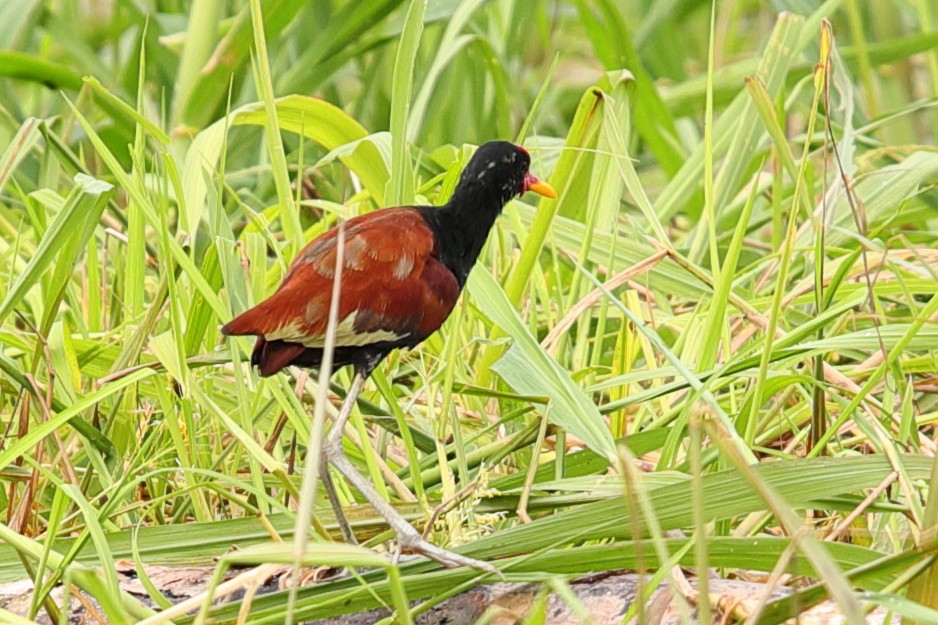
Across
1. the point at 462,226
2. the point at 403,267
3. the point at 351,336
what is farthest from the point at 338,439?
the point at 462,226

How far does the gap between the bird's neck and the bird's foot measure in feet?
1.46

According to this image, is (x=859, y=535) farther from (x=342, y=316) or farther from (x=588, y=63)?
(x=588, y=63)

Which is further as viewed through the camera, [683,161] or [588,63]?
[588,63]

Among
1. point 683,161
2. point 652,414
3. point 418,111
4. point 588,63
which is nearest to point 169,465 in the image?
point 652,414

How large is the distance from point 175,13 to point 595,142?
7.22ft

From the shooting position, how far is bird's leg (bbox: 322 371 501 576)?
163 centimetres

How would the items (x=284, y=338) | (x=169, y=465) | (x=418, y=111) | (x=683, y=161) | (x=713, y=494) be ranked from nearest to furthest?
(x=713, y=494), (x=284, y=338), (x=169, y=465), (x=418, y=111), (x=683, y=161)

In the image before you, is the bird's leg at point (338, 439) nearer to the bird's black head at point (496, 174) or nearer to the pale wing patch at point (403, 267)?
the pale wing patch at point (403, 267)

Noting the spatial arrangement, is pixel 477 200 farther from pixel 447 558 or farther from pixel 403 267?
pixel 447 558

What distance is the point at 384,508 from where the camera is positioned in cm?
177

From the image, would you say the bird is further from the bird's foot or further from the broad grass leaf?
the broad grass leaf

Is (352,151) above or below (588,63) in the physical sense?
above

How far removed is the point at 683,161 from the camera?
3588 mm

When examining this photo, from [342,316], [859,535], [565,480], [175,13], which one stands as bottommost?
[859,535]
